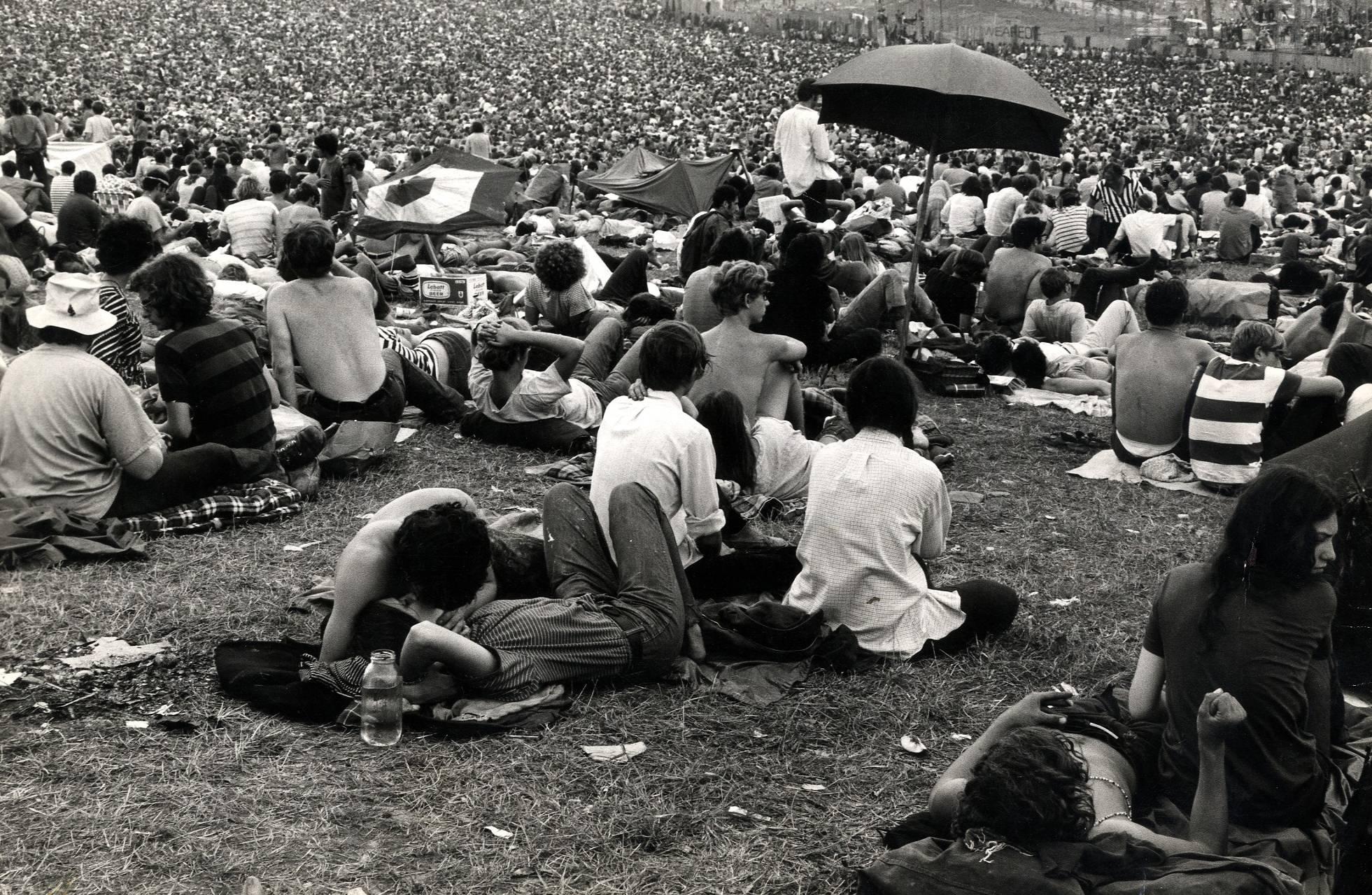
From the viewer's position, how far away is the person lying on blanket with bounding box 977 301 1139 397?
852 centimetres

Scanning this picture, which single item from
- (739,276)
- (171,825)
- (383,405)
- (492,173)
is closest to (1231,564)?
(171,825)

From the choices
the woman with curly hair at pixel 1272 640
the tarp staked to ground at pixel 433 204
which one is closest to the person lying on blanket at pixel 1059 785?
the woman with curly hair at pixel 1272 640

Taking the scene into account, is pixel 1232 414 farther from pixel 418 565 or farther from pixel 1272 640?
pixel 418 565

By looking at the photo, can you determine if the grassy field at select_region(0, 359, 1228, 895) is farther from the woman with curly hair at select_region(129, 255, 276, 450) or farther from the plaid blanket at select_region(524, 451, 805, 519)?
the plaid blanket at select_region(524, 451, 805, 519)

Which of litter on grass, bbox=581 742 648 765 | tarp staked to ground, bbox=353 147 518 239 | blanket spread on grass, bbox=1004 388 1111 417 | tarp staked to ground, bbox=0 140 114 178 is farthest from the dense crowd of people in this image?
tarp staked to ground, bbox=0 140 114 178

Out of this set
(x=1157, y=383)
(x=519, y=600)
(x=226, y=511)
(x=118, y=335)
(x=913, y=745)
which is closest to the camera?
(x=913, y=745)

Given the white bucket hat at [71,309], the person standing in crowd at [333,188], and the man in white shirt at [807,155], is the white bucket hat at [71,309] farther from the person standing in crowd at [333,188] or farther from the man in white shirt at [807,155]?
the man in white shirt at [807,155]

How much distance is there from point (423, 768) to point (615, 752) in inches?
20.6

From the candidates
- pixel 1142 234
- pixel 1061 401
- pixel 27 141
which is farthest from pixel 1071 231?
pixel 27 141

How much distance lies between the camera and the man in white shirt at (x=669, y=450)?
13.9ft

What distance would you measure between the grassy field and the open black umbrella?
304 centimetres

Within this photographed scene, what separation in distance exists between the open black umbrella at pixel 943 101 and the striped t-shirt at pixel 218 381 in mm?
3522

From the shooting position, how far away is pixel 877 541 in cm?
413

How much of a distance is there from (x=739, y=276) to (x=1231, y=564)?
11.2 feet
